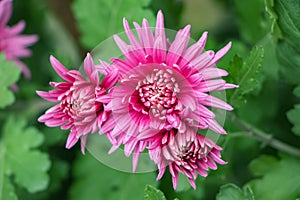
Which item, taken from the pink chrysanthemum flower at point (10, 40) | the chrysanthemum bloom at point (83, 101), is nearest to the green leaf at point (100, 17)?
the pink chrysanthemum flower at point (10, 40)

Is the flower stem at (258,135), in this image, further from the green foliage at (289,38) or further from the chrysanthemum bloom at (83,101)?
the chrysanthemum bloom at (83,101)

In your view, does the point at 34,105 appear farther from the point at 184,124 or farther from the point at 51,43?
the point at 184,124

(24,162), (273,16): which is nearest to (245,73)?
(273,16)

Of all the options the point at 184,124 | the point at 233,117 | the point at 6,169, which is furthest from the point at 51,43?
the point at 184,124

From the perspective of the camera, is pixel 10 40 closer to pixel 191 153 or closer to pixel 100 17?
pixel 100 17

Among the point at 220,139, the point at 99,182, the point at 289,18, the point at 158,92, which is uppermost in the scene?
the point at 289,18

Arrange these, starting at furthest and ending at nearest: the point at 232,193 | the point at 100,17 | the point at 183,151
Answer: the point at 100,17
the point at 232,193
the point at 183,151
